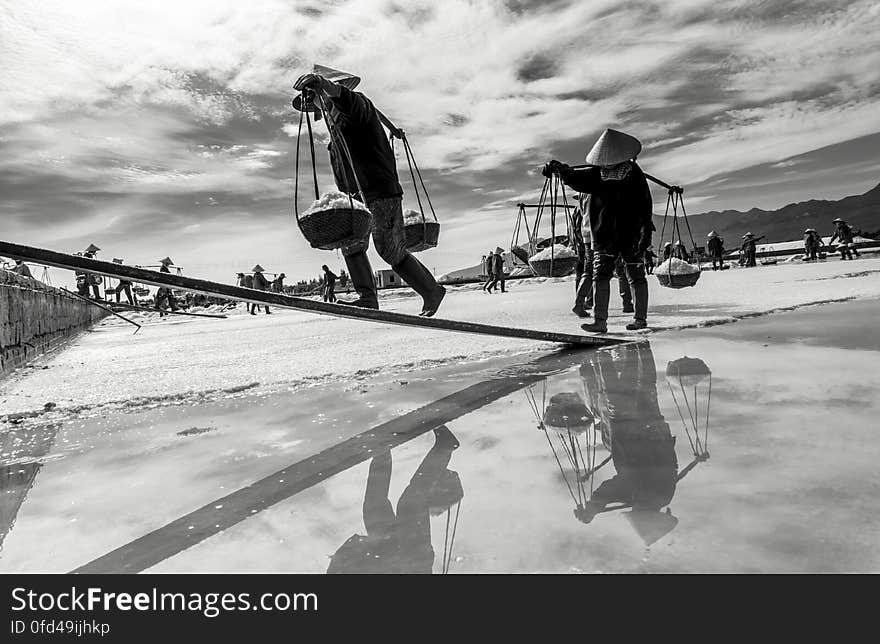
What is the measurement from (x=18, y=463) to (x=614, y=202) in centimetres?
423

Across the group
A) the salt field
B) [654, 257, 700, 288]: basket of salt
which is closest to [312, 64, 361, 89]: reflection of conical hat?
the salt field

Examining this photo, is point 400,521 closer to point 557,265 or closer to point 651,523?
point 651,523

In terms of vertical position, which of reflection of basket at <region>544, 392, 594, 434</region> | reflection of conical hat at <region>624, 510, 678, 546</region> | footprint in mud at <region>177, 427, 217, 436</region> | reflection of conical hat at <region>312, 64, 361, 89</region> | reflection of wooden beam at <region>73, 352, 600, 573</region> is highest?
reflection of conical hat at <region>312, 64, 361, 89</region>

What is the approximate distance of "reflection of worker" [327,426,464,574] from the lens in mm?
1087

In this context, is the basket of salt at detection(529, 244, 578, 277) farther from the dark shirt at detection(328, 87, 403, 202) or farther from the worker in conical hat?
the dark shirt at detection(328, 87, 403, 202)

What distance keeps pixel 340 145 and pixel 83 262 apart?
Result: 5.76ft

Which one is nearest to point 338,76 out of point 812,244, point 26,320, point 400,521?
point 400,521

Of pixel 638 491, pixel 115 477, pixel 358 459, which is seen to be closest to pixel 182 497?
pixel 115 477

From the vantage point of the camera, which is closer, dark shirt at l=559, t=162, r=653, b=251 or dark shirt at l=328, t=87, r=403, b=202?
dark shirt at l=328, t=87, r=403, b=202

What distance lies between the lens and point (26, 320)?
5723 millimetres

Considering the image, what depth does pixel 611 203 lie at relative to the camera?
4801 mm

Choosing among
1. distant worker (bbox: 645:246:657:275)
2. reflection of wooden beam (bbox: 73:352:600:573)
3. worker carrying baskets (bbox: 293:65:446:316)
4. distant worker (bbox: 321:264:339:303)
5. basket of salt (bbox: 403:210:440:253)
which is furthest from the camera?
distant worker (bbox: 321:264:339:303)

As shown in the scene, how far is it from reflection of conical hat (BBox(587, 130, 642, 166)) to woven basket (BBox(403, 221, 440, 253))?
1.44 meters
